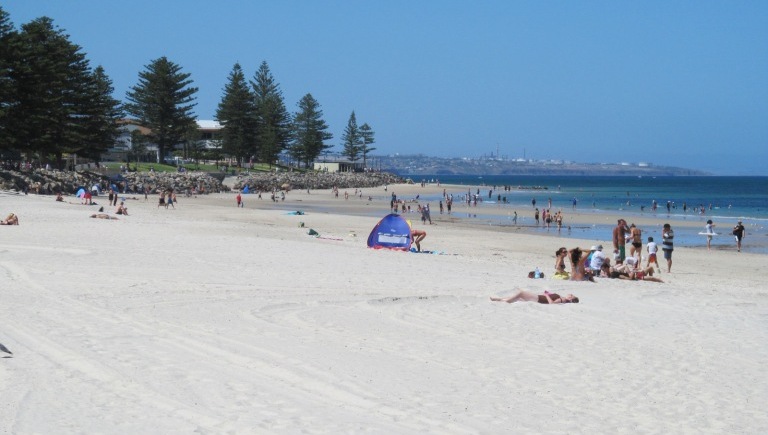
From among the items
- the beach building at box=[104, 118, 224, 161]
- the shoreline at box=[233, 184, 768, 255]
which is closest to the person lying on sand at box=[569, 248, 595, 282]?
the shoreline at box=[233, 184, 768, 255]

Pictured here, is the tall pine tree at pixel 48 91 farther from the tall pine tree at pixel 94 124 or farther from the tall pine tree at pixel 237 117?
the tall pine tree at pixel 237 117

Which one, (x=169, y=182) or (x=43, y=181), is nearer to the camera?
(x=43, y=181)

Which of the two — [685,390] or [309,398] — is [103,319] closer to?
[309,398]

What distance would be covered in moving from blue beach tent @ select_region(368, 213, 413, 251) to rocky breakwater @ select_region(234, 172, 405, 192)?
48233 mm

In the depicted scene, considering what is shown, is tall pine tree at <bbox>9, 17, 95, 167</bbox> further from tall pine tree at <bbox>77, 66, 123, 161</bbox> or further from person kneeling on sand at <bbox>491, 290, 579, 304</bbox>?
person kneeling on sand at <bbox>491, 290, 579, 304</bbox>

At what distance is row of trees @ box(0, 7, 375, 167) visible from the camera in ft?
144

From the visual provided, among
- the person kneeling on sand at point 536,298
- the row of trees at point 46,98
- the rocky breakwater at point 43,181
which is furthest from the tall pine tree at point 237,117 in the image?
the person kneeling on sand at point 536,298

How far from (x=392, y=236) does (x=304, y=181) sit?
61.8 metres

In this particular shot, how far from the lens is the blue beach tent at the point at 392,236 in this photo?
64.3 ft

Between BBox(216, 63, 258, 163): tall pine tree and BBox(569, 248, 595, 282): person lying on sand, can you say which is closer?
BBox(569, 248, 595, 282): person lying on sand

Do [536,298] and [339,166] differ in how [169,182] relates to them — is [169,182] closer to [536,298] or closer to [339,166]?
[536,298]

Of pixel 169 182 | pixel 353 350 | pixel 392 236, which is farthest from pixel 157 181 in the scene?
pixel 353 350

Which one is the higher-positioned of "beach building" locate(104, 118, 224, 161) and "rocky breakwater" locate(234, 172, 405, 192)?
"beach building" locate(104, 118, 224, 161)

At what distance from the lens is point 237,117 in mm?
80375
